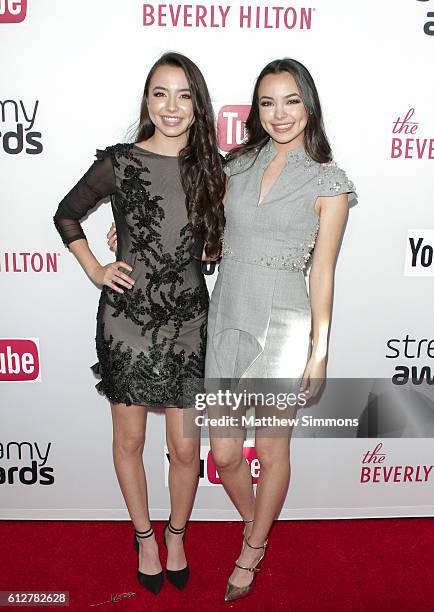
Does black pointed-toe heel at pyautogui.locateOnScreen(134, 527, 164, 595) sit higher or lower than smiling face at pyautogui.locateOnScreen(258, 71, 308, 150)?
lower

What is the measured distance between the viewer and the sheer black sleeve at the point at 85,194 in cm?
197

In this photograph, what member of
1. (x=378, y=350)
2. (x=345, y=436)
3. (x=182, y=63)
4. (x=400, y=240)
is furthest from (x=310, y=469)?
(x=182, y=63)

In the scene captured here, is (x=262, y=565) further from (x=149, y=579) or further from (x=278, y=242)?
(x=278, y=242)

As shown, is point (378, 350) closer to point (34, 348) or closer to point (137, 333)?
point (137, 333)

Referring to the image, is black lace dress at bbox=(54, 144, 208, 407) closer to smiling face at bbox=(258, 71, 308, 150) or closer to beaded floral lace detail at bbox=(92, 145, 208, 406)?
beaded floral lace detail at bbox=(92, 145, 208, 406)

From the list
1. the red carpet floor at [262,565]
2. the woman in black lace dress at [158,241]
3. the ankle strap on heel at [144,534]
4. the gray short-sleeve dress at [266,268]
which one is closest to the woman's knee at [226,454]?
the woman in black lace dress at [158,241]

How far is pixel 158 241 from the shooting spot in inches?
77.2

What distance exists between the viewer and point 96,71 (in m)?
2.22

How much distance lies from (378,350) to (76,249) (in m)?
1.33

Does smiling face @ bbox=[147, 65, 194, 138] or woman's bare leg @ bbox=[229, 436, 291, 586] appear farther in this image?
woman's bare leg @ bbox=[229, 436, 291, 586]

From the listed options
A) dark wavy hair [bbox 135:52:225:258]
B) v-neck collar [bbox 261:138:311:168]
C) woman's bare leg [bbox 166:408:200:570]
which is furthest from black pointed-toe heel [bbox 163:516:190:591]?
v-neck collar [bbox 261:138:311:168]

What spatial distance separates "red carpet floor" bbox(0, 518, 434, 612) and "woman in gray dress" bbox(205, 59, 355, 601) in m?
0.66

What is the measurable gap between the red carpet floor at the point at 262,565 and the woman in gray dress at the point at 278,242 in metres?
0.66

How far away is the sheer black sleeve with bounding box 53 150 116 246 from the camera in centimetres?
197
